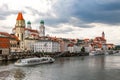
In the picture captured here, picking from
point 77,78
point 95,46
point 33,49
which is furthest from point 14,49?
point 95,46

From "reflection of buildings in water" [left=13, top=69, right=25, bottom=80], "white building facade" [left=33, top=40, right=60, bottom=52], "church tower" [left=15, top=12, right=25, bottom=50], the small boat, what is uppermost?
"church tower" [left=15, top=12, right=25, bottom=50]

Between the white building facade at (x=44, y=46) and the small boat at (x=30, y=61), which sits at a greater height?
the white building facade at (x=44, y=46)

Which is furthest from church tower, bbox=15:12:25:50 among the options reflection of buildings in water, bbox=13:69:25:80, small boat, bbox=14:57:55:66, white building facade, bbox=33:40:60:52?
reflection of buildings in water, bbox=13:69:25:80

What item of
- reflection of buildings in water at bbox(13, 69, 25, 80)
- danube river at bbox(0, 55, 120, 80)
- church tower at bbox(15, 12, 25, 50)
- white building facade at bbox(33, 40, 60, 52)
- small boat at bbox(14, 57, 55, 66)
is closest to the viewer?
reflection of buildings in water at bbox(13, 69, 25, 80)

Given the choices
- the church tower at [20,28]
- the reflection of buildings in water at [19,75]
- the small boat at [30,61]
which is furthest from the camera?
the church tower at [20,28]

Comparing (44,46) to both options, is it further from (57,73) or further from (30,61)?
(57,73)

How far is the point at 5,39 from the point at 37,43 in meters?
34.0

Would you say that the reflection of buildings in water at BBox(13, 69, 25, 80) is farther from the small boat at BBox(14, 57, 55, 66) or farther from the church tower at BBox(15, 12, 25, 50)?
the church tower at BBox(15, 12, 25, 50)

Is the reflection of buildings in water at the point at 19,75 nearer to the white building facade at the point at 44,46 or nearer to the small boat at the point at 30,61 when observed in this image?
the small boat at the point at 30,61

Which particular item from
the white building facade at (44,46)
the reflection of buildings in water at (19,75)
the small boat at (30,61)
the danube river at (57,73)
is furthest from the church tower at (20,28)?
the reflection of buildings in water at (19,75)

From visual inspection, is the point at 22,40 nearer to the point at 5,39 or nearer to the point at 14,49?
the point at 14,49

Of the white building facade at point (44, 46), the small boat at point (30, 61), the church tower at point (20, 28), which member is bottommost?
the small boat at point (30, 61)

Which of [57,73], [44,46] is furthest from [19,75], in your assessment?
[44,46]

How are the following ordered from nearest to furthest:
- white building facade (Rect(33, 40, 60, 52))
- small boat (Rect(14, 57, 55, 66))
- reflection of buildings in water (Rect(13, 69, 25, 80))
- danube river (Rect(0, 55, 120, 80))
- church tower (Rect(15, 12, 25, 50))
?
reflection of buildings in water (Rect(13, 69, 25, 80)) → danube river (Rect(0, 55, 120, 80)) → small boat (Rect(14, 57, 55, 66)) → church tower (Rect(15, 12, 25, 50)) → white building facade (Rect(33, 40, 60, 52))
